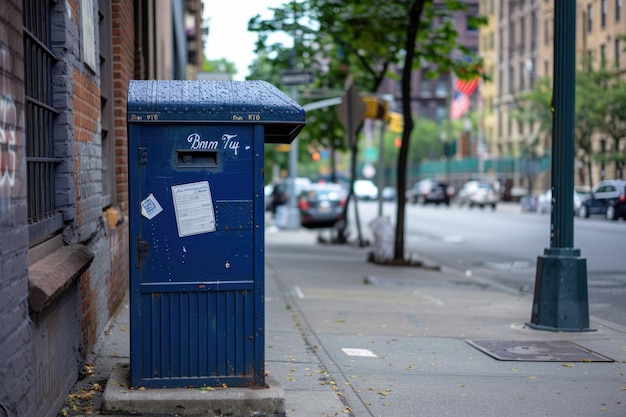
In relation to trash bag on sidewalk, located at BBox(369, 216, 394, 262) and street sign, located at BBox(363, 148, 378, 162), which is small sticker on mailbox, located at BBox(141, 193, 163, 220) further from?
street sign, located at BBox(363, 148, 378, 162)

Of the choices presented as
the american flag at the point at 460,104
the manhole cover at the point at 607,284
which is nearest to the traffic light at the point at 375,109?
the manhole cover at the point at 607,284

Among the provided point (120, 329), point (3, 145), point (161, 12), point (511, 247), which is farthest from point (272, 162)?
point (3, 145)

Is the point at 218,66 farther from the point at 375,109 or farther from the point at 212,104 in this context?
the point at 212,104

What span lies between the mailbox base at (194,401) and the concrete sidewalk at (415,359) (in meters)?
0.02

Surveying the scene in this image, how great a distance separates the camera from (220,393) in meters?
5.91

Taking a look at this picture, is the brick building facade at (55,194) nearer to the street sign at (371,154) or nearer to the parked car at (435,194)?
the parked car at (435,194)

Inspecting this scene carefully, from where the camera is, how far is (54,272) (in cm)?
536

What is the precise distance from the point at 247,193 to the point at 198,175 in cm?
33

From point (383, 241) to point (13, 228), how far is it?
1425cm

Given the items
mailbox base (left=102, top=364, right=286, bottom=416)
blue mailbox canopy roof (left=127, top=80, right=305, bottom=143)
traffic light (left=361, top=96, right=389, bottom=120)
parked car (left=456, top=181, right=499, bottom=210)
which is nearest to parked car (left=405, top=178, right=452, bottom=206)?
parked car (left=456, top=181, right=499, bottom=210)

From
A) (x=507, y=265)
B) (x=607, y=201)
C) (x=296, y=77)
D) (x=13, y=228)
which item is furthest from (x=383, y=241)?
(x=607, y=201)

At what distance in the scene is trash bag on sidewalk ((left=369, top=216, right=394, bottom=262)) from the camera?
1836 cm

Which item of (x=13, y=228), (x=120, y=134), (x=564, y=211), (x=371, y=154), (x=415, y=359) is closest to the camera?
(x=13, y=228)

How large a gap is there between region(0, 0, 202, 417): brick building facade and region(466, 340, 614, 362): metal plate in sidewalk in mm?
3482
